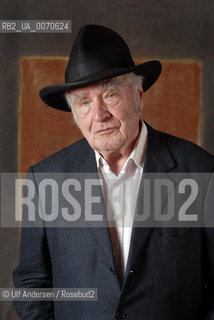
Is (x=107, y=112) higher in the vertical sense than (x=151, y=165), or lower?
Answer: higher

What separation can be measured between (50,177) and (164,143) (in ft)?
1.17

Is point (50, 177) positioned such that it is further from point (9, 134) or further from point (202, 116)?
point (202, 116)

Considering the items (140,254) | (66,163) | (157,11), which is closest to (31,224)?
(66,163)

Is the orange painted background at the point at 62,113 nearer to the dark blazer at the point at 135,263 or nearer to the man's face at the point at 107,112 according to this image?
the dark blazer at the point at 135,263

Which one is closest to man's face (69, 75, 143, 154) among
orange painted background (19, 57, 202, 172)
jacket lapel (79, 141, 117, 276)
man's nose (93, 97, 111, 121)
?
man's nose (93, 97, 111, 121)

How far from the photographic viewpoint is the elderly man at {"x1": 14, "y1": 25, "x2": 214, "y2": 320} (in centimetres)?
120

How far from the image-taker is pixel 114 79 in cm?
119

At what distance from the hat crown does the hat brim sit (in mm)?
32

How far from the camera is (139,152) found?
1.31 m

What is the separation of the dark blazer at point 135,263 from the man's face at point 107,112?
0.41 ft

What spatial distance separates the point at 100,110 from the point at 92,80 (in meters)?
0.08

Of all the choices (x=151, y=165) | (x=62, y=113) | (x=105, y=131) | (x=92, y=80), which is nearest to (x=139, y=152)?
(x=151, y=165)

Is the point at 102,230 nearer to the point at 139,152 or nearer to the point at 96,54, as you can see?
the point at 139,152

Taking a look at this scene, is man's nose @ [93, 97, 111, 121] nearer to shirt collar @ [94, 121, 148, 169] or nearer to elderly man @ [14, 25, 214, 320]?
elderly man @ [14, 25, 214, 320]
